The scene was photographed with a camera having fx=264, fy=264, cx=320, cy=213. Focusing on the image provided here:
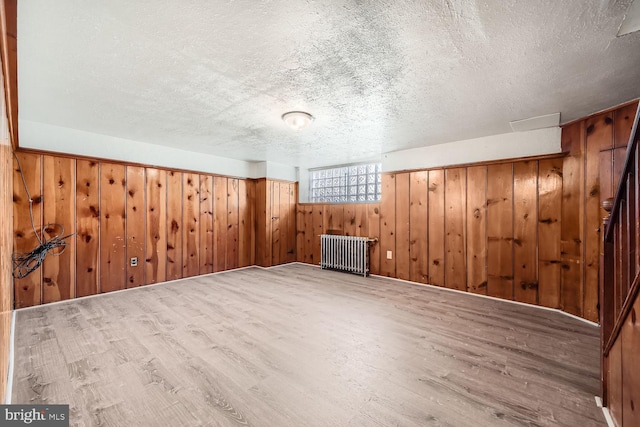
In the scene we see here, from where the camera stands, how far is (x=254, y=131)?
11.9 ft

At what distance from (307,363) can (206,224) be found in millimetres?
3654

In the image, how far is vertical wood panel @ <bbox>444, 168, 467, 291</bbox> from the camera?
3920 millimetres

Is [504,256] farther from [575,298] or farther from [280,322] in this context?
[280,322]

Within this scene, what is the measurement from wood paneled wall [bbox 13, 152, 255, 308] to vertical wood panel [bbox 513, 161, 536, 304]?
474 centimetres

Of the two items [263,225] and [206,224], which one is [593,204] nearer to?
[263,225]

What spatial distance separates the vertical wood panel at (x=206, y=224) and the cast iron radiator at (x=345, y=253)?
2.18 metres

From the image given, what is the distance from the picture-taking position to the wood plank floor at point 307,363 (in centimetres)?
154

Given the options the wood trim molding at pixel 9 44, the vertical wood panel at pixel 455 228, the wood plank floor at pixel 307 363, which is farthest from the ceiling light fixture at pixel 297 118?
the vertical wood panel at pixel 455 228

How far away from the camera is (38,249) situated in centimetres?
302

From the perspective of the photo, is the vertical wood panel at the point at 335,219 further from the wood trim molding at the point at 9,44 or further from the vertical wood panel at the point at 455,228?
the wood trim molding at the point at 9,44

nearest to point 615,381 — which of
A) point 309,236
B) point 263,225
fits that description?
point 309,236

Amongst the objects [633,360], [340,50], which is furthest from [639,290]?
[340,50]

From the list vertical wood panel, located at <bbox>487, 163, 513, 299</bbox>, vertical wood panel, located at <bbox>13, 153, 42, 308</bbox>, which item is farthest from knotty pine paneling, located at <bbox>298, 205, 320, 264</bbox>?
vertical wood panel, located at <bbox>13, 153, 42, 308</bbox>

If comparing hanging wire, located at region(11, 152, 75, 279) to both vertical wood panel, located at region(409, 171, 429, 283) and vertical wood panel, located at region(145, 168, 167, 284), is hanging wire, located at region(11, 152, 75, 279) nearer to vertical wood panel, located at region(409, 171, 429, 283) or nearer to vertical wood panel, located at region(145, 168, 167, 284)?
vertical wood panel, located at region(145, 168, 167, 284)
